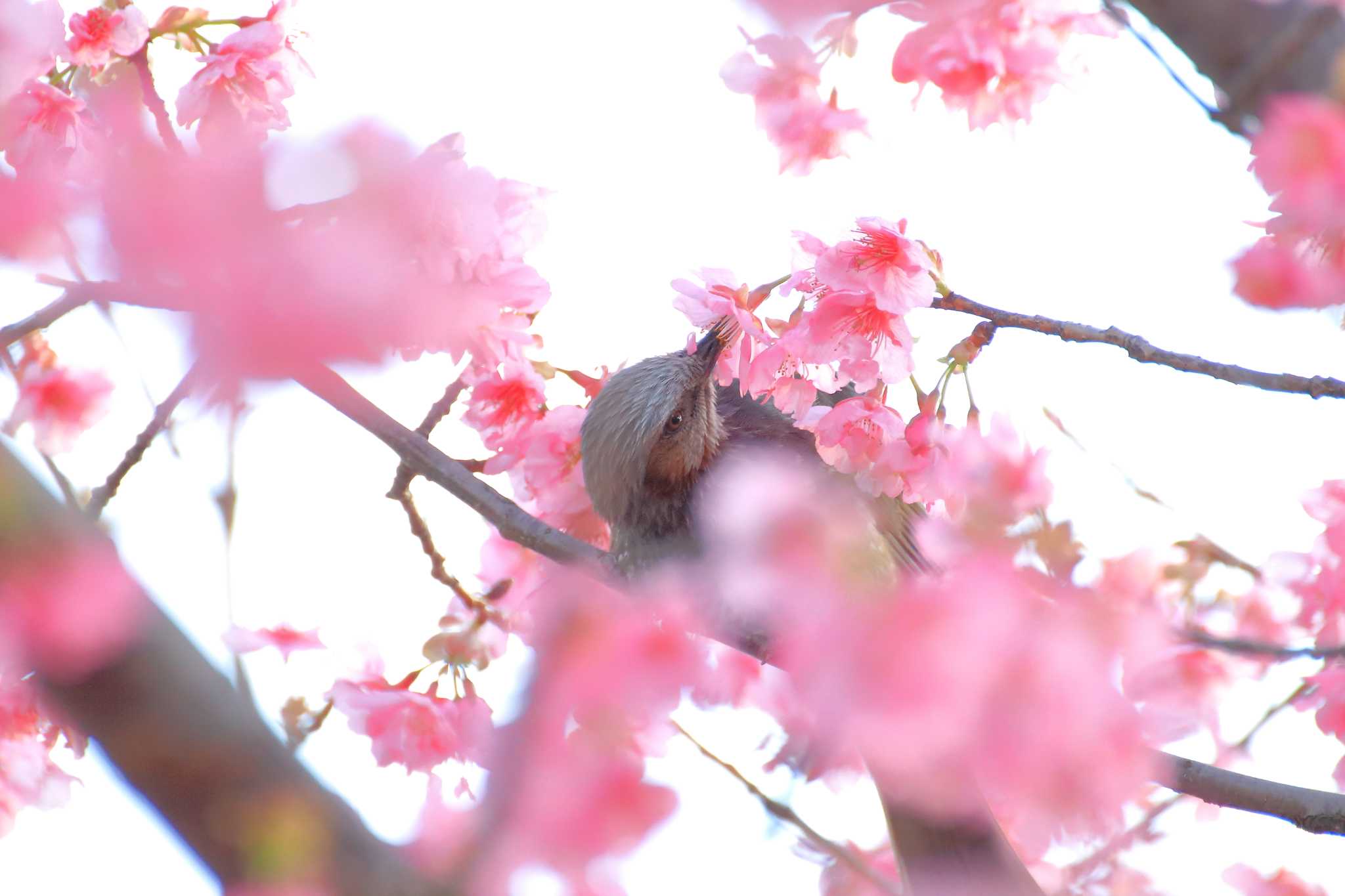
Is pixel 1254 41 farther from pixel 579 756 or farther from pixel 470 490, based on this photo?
pixel 470 490

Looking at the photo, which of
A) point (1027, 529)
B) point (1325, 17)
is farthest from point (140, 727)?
point (1325, 17)

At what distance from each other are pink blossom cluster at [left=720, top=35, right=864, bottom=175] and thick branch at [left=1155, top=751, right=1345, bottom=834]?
1440 mm

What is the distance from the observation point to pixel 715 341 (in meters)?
3.56

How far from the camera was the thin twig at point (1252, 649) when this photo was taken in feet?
5.36

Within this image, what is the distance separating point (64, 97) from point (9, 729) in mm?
1413

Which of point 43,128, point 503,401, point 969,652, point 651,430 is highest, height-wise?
point 651,430

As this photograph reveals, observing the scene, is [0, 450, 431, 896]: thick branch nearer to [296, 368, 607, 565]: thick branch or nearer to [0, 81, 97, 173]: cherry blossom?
[0, 81, 97, 173]: cherry blossom

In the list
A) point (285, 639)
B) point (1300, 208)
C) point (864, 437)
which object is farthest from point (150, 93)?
point (1300, 208)

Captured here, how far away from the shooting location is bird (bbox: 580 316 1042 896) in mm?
3363

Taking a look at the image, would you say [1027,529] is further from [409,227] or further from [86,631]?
[86,631]

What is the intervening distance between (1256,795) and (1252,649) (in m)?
0.64

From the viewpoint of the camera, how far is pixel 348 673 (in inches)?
102

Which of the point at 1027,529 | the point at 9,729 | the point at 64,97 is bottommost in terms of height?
the point at 9,729

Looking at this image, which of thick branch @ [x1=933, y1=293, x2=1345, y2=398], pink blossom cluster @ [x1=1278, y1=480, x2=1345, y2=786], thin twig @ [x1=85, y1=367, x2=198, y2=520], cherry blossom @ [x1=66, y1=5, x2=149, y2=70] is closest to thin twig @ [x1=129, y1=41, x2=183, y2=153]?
cherry blossom @ [x1=66, y1=5, x2=149, y2=70]
